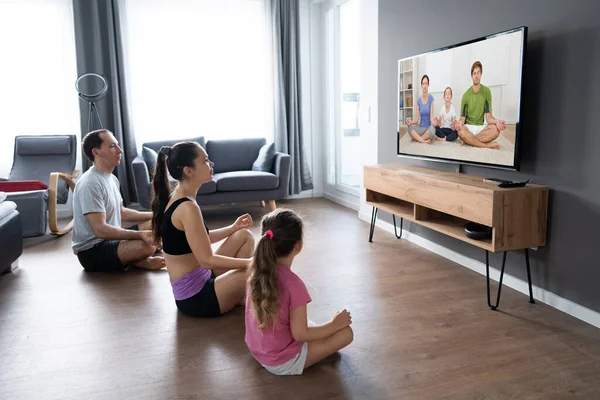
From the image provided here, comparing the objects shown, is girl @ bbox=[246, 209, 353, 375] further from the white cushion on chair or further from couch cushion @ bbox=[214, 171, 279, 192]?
couch cushion @ bbox=[214, 171, 279, 192]

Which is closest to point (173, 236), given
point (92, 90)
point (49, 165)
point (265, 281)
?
point (265, 281)

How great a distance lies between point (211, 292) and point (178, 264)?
0.22 meters

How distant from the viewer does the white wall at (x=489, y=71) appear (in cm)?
270

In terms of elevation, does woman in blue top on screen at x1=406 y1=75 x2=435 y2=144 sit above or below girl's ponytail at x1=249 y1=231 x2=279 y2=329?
above

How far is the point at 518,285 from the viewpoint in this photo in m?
2.93

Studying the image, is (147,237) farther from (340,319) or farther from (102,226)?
(340,319)

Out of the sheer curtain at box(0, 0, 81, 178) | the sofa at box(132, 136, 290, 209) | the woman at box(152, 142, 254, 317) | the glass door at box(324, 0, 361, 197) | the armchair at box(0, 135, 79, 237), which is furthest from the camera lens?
the glass door at box(324, 0, 361, 197)

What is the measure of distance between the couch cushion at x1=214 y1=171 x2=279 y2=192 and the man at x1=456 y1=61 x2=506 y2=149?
2.49 meters

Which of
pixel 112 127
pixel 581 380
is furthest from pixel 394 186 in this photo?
pixel 112 127


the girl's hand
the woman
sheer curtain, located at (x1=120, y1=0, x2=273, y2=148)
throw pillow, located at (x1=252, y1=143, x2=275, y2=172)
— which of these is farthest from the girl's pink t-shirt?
sheer curtain, located at (x1=120, y1=0, x2=273, y2=148)

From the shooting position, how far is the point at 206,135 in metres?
6.00

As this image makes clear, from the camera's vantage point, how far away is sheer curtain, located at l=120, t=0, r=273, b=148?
567cm

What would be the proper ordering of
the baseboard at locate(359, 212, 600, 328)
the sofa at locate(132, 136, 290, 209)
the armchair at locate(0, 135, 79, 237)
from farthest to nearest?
the sofa at locate(132, 136, 290, 209)
the armchair at locate(0, 135, 79, 237)
the baseboard at locate(359, 212, 600, 328)

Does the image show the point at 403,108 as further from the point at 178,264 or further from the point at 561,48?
the point at 178,264
